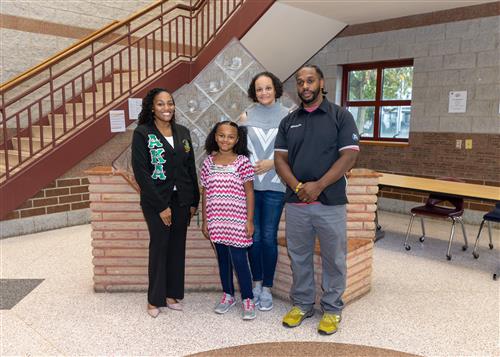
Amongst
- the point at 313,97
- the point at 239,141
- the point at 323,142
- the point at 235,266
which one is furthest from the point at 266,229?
the point at 313,97

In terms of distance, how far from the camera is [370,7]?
512 cm

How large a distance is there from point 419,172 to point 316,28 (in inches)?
99.5

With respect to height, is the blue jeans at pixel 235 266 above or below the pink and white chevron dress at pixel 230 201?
below

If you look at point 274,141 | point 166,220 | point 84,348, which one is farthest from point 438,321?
point 84,348

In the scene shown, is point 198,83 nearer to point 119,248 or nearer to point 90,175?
point 90,175

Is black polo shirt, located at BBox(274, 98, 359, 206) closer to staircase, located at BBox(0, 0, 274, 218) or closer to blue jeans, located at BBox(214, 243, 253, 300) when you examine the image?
blue jeans, located at BBox(214, 243, 253, 300)

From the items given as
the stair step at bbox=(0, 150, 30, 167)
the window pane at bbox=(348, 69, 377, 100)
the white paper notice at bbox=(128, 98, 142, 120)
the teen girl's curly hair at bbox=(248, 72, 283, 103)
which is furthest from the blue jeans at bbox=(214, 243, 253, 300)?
the window pane at bbox=(348, 69, 377, 100)

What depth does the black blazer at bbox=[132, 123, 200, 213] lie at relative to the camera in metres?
2.30

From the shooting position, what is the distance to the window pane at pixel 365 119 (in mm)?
6395

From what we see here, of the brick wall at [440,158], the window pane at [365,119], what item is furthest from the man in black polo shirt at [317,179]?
the window pane at [365,119]

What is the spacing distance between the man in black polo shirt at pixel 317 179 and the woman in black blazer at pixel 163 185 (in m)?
0.59

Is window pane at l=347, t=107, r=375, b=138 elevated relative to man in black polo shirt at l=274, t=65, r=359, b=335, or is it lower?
elevated

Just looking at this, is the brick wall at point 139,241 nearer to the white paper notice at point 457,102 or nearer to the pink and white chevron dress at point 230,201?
the pink and white chevron dress at point 230,201

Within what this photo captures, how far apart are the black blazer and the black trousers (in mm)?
76
